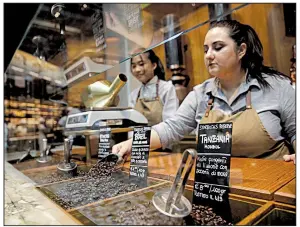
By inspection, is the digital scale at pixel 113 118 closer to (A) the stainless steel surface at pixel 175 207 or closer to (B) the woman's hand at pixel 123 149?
(B) the woman's hand at pixel 123 149

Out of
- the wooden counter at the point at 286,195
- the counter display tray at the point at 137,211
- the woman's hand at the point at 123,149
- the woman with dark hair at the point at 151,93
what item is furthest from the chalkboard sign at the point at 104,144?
the wooden counter at the point at 286,195

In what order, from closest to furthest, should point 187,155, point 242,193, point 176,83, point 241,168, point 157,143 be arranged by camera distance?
point 187,155 < point 242,193 < point 241,168 < point 157,143 < point 176,83

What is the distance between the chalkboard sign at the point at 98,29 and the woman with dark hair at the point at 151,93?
0.22 meters

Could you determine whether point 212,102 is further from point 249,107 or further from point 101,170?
point 101,170

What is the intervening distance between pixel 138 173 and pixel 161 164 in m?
0.28

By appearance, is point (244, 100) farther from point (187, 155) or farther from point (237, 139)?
point (187, 155)

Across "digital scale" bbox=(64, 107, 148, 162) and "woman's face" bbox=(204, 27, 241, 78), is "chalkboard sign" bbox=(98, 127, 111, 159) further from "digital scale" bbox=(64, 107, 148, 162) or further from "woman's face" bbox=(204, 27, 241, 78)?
"woman's face" bbox=(204, 27, 241, 78)

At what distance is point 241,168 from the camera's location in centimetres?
94

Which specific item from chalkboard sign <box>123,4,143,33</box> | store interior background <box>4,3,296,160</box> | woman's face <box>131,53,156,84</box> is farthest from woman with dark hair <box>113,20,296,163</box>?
chalkboard sign <box>123,4,143,33</box>

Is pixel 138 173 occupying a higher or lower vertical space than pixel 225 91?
lower

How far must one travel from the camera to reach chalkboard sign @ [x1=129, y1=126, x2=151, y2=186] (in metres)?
0.82

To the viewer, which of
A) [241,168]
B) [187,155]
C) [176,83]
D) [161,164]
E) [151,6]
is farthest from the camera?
[176,83]

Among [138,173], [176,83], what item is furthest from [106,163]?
[176,83]

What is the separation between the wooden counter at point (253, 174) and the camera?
65 cm
